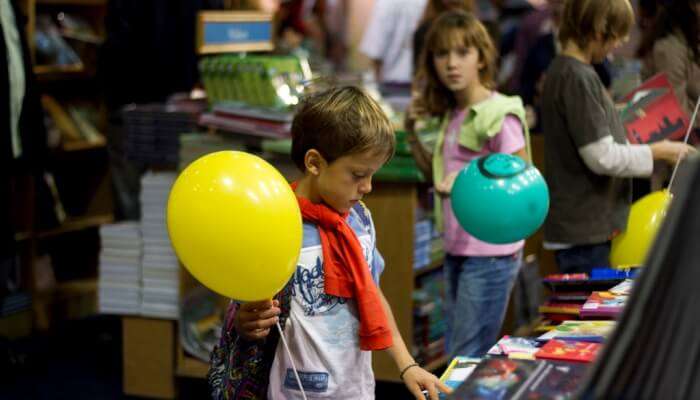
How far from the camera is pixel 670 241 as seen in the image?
1.30 m

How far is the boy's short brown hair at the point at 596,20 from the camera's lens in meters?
3.31

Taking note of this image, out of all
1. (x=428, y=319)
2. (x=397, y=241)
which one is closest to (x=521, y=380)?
(x=397, y=241)

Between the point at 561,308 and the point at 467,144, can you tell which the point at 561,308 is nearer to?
the point at 561,308

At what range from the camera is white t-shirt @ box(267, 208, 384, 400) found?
2225 mm

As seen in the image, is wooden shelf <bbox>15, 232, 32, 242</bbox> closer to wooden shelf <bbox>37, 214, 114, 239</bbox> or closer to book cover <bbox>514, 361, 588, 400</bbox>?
wooden shelf <bbox>37, 214, 114, 239</bbox>

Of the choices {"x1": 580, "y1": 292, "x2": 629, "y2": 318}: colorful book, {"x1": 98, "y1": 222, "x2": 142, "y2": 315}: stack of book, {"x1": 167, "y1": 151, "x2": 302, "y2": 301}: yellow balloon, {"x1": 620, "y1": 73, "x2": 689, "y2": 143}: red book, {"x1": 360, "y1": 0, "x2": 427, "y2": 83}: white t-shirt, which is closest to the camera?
{"x1": 167, "y1": 151, "x2": 302, "y2": 301}: yellow balloon

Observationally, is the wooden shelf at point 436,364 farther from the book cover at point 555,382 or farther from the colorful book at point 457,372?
the book cover at point 555,382

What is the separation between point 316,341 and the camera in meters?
2.22

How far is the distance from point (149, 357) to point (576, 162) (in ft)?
6.87

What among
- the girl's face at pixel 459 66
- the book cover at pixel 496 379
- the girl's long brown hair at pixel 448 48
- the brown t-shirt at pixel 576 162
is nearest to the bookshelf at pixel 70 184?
the girl's long brown hair at pixel 448 48

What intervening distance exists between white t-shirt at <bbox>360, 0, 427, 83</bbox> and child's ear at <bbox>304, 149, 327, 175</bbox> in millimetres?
4795

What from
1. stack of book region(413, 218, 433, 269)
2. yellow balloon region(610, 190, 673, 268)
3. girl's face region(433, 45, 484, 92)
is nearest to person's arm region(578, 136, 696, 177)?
yellow balloon region(610, 190, 673, 268)

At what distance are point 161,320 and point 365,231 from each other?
230 cm

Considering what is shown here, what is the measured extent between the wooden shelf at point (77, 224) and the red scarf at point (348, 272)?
381cm
